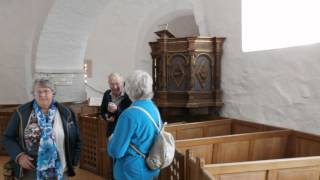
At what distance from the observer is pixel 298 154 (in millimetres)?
3760

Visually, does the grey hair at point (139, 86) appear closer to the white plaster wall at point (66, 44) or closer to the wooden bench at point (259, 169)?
the wooden bench at point (259, 169)

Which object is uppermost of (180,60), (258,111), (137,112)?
(180,60)

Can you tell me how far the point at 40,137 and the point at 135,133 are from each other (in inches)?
28.3

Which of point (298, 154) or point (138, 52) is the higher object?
point (138, 52)

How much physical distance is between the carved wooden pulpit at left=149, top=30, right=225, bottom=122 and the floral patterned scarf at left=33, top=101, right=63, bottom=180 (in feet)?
8.16

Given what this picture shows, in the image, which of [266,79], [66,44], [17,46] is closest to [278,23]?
[266,79]

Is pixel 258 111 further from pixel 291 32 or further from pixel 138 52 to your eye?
pixel 138 52

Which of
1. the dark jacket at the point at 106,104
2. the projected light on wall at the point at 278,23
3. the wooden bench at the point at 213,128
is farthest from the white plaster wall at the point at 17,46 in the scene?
the projected light on wall at the point at 278,23

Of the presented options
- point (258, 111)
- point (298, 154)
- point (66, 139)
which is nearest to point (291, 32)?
point (258, 111)

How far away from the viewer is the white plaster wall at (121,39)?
358 inches

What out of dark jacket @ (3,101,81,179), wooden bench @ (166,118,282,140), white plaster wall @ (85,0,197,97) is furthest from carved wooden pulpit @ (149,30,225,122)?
white plaster wall @ (85,0,197,97)

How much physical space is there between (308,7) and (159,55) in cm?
206

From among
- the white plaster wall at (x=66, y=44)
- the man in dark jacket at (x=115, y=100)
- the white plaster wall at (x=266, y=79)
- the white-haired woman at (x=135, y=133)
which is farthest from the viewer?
the white plaster wall at (x=66, y=44)

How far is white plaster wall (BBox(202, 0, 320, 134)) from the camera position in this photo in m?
3.86
